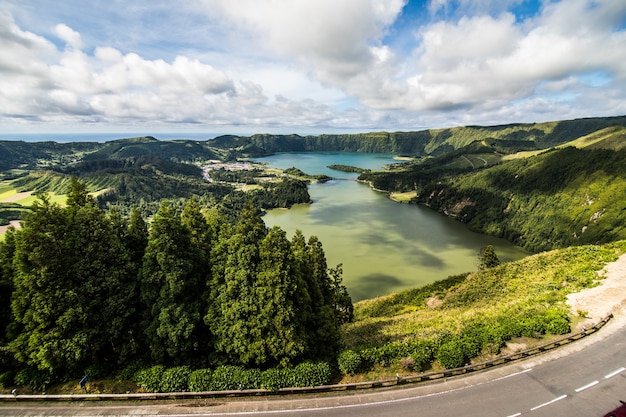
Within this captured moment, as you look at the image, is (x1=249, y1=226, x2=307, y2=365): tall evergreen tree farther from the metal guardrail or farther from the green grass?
the green grass

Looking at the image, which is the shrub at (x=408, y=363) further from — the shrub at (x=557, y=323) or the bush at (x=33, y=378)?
the bush at (x=33, y=378)

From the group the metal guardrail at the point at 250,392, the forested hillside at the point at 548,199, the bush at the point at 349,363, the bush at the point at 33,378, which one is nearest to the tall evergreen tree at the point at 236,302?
the metal guardrail at the point at 250,392

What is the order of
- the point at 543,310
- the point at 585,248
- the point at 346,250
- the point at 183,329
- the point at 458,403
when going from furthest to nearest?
the point at 346,250
the point at 585,248
the point at 543,310
the point at 183,329
the point at 458,403

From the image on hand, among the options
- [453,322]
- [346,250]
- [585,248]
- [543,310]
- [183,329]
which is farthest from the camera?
[346,250]

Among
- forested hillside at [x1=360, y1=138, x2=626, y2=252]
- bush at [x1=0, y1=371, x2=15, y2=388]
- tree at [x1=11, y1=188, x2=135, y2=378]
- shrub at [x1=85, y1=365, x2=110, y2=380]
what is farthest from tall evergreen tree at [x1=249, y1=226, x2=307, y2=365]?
forested hillside at [x1=360, y1=138, x2=626, y2=252]

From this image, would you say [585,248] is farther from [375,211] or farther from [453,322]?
[375,211]

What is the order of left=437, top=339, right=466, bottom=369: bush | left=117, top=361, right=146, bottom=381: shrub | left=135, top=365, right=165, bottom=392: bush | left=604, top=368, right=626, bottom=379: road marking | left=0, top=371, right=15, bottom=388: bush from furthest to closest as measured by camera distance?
left=437, top=339, right=466, bottom=369: bush, left=117, top=361, right=146, bottom=381: shrub, left=0, top=371, right=15, bottom=388: bush, left=604, top=368, right=626, bottom=379: road marking, left=135, top=365, right=165, bottom=392: bush

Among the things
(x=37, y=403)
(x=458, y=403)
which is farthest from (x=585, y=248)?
(x=37, y=403)
